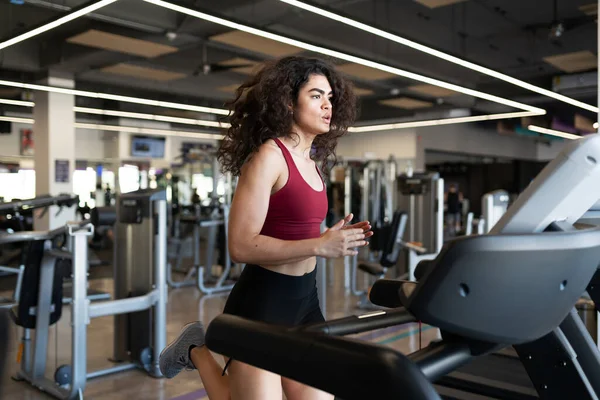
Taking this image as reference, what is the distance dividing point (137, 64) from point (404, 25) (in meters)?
4.03

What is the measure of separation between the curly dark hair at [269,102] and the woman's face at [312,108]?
2cm

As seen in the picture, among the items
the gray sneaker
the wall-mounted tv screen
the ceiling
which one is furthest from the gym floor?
the wall-mounted tv screen

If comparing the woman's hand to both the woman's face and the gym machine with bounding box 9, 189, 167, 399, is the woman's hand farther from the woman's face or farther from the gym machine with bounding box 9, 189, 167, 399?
the gym machine with bounding box 9, 189, 167, 399

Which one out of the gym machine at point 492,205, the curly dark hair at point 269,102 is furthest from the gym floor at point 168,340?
the gym machine at point 492,205

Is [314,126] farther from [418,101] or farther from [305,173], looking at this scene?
[418,101]

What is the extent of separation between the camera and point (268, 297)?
147cm

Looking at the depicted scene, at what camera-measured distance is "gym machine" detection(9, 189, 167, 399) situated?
10.2 feet

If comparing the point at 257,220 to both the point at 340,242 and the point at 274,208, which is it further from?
the point at 340,242

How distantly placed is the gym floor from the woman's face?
0.93 metres

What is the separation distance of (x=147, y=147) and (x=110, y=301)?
11.4 metres

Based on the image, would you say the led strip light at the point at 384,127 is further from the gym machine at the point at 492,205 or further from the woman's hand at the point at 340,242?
the woman's hand at the point at 340,242

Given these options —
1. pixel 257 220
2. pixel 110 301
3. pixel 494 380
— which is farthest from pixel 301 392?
pixel 110 301

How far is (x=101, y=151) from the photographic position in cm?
1412

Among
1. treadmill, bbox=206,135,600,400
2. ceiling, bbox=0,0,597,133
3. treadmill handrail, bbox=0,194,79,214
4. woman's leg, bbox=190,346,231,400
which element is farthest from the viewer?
ceiling, bbox=0,0,597,133
